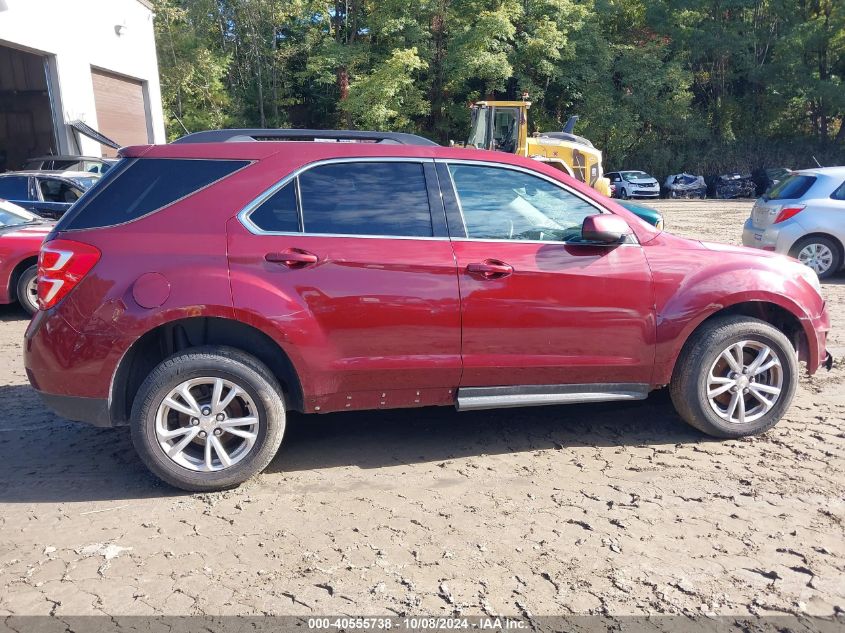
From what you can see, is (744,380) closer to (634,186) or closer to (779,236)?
(779,236)

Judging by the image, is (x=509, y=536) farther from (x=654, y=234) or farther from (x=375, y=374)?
(x=654, y=234)

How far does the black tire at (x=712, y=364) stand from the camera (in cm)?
435

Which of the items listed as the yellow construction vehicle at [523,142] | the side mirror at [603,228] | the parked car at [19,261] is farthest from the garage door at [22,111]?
the side mirror at [603,228]

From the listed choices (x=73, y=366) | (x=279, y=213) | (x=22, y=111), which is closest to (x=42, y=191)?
(x=73, y=366)

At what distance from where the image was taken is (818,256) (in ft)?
33.7

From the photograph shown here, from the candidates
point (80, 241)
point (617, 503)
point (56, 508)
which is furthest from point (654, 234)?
point (56, 508)

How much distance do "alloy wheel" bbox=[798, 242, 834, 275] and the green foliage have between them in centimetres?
2386

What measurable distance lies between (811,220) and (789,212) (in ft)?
1.00

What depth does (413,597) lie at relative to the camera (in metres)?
2.93

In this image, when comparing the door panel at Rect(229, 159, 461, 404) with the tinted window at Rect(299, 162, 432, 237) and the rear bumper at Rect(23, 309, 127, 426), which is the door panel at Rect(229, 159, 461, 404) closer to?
the tinted window at Rect(299, 162, 432, 237)

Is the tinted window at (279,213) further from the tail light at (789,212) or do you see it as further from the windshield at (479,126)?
the windshield at (479,126)

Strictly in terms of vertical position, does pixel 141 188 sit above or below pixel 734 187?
above

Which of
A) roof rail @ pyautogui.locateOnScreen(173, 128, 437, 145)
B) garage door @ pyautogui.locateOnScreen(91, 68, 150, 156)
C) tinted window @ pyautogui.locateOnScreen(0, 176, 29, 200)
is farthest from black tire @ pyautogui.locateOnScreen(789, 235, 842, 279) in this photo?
garage door @ pyautogui.locateOnScreen(91, 68, 150, 156)

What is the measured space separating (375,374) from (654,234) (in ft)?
6.30
